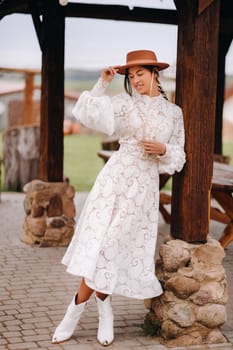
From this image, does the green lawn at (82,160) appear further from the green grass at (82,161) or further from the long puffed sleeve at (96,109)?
the long puffed sleeve at (96,109)

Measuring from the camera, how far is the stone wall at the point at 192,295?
4215 mm

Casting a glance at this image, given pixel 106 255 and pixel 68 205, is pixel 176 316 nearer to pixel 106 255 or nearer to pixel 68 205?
pixel 106 255

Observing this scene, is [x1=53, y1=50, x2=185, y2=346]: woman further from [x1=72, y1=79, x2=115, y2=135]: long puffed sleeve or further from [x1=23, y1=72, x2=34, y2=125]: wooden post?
[x1=23, y1=72, x2=34, y2=125]: wooden post

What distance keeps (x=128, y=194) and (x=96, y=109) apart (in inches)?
21.3

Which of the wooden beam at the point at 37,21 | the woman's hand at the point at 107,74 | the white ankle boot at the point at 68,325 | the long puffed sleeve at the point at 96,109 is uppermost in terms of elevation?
the wooden beam at the point at 37,21

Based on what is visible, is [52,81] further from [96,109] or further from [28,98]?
[28,98]

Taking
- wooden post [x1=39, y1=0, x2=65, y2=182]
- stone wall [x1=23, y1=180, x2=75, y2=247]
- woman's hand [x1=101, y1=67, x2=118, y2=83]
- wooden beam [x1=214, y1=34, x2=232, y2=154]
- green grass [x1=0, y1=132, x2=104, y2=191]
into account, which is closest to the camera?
woman's hand [x1=101, y1=67, x2=118, y2=83]

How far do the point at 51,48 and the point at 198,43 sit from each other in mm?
2837

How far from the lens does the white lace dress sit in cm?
406

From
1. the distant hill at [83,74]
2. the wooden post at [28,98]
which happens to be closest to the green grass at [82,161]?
the wooden post at [28,98]

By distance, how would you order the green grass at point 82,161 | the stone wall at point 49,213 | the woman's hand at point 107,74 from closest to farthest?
1. the woman's hand at point 107,74
2. the stone wall at point 49,213
3. the green grass at point 82,161

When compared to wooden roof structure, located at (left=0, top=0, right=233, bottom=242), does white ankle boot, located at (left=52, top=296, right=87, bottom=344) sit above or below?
below

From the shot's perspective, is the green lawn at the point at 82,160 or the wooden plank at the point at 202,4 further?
the green lawn at the point at 82,160

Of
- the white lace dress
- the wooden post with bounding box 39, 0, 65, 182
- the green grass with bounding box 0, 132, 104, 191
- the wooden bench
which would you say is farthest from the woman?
the green grass with bounding box 0, 132, 104, 191
